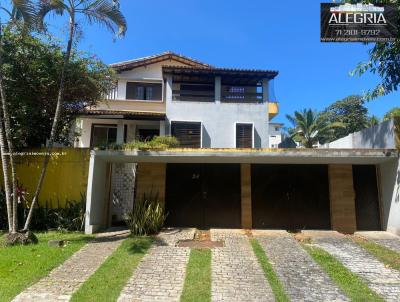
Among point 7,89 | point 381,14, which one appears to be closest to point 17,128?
point 7,89

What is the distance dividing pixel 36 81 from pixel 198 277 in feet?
29.6

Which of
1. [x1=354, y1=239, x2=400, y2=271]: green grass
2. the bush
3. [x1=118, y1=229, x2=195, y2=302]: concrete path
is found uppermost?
the bush

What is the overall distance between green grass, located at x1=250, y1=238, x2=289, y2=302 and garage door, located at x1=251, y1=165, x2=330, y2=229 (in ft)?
9.16

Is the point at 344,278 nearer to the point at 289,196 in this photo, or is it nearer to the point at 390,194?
the point at 289,196

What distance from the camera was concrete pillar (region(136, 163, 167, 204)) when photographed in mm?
11727

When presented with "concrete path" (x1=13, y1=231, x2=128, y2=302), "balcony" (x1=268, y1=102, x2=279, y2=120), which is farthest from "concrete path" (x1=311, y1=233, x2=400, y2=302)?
"balcony" (x1=268, y1=102, x2=279, y2=120)

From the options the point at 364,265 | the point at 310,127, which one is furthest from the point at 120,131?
the point at 310,127

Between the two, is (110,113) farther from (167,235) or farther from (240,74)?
(167,235)

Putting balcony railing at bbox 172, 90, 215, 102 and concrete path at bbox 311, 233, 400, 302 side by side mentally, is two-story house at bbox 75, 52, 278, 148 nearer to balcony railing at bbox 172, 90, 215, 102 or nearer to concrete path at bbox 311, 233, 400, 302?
balcony railing at bbox 172, 90, 215, 102

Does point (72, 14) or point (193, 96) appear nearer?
point (72, 14)

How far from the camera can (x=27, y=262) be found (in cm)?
681

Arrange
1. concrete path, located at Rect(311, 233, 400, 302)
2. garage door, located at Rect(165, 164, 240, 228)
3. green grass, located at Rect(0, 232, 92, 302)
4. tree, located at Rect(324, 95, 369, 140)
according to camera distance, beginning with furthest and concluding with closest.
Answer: tree, located at Rect(324, 95, 369, 140)
garage door, located at Rect(165, 164, 240, 228)
concrete path, located at Rect(311, 233, 400, 302)
green grass, located at Rect(0, 232, 92, 302)

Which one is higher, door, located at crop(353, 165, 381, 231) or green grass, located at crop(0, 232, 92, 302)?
door, located at crop(353, 165, 381, 231)
